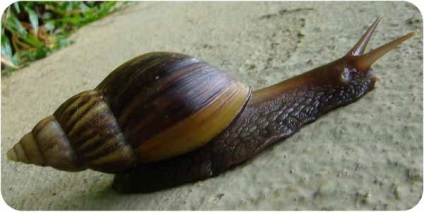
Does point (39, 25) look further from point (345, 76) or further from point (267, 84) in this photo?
point (345, 76)

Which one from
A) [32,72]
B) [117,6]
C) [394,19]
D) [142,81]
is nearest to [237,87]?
[142,81]

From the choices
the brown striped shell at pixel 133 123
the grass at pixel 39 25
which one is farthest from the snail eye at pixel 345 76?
the grass at pixel 39 25

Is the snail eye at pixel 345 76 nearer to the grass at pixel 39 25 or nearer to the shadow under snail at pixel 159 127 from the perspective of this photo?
the shadow under snail at pixel 159 127

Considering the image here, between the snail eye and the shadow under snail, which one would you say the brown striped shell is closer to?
the shadow under snail

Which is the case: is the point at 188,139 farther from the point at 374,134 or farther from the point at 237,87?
the point at 374,134

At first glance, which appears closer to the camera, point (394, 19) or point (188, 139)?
point (188, 139)

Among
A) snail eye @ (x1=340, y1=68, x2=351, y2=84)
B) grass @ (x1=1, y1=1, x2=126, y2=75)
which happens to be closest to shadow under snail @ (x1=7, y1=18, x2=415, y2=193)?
snail eye @ (x1=340, y1=68, x2=351, y2=84)

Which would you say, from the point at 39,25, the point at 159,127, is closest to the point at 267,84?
the point at 159,127
